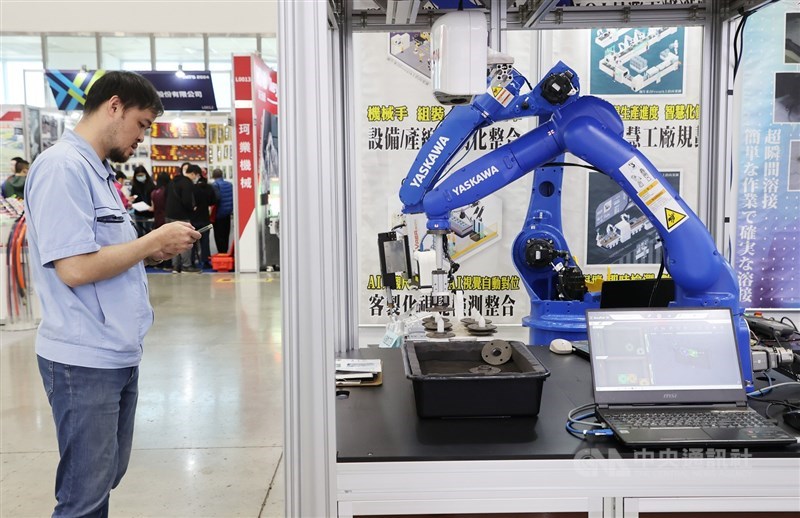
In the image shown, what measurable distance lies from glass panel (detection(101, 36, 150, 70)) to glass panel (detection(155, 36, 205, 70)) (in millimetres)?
261

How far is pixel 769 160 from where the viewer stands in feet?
13.0

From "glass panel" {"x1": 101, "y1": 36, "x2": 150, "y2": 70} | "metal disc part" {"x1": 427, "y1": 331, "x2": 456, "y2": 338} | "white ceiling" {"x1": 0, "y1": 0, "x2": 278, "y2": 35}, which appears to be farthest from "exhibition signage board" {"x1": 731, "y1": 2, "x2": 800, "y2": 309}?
"glass panel" {"x1": 101, "y1": 36, "x2": 150, "y2": 70}

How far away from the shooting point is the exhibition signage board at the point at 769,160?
12.8 ft

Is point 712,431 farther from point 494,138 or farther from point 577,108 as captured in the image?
point 494,138

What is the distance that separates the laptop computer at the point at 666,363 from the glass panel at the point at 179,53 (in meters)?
11.8

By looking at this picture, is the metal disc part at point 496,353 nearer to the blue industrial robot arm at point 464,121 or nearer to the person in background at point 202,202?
the blue industrial robot arm at point 464,121

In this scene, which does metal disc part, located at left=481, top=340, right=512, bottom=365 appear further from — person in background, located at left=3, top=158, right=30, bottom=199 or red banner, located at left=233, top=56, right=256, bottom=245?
red banner, located at left=233, top=56, right=256, bottom=245

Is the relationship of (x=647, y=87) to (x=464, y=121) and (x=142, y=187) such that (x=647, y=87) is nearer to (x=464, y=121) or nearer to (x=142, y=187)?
(x=464, y=121)

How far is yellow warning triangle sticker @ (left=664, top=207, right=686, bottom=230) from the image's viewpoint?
1.71 meters

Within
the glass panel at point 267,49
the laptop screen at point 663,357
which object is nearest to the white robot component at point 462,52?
the laptop screen at point 663,357

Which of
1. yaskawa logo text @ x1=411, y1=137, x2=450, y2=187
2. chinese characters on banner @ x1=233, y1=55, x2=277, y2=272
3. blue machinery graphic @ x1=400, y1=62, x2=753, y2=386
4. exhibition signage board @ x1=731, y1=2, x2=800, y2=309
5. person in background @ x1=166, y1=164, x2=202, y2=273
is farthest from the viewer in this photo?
person in background @ x1=166, y1=164, x2=202, y2=273

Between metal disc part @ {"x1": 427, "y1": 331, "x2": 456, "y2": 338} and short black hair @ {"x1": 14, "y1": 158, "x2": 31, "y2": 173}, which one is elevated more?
short black hair @ {"x1": 14, "y1": 158, "x2": 31, "y2": 173}

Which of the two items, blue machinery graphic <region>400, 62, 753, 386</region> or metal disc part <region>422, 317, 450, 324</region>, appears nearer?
blue machinery graphic <region>400, 62, 753, 386</region>

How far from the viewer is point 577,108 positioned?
1939 mm
